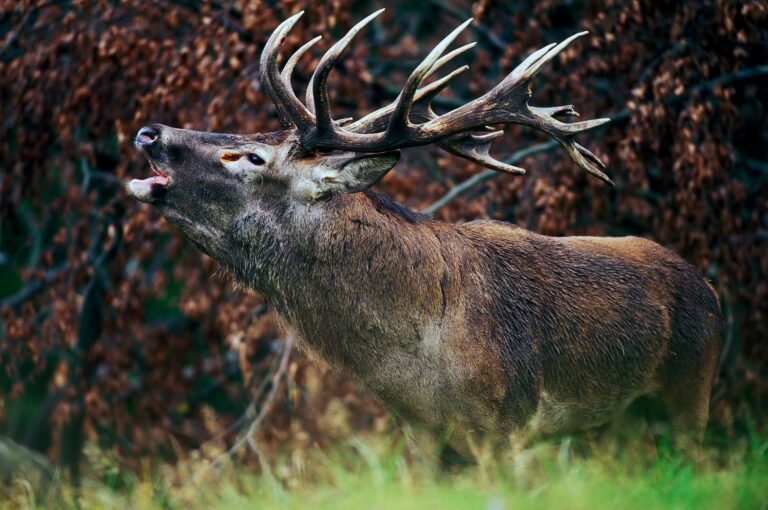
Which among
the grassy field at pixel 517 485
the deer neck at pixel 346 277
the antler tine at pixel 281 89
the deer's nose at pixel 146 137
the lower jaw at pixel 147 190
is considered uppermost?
the antler tine at pixel 281 89

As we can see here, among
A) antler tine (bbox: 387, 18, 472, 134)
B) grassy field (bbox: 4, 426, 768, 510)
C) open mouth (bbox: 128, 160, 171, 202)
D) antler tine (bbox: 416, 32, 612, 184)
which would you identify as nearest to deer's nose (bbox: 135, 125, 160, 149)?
open mouth (bbox: 128, 160, 171, 202)

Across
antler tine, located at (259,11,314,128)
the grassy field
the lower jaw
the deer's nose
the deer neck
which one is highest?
antler tine, located at (259,11,314,128)

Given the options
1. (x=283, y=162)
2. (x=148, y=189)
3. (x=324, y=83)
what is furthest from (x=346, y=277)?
(x=148, y=189)

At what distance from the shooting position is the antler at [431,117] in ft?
15.2

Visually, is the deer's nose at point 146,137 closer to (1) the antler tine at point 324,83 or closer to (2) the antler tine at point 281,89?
(2) the antler tine at point 281,89

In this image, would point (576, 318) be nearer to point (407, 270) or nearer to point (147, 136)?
point (407, 270)

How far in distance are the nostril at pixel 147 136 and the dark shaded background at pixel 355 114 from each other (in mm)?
1835

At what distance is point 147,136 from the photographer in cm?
469

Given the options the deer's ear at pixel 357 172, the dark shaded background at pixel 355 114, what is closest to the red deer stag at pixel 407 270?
the deer's ear at pixel 357 172

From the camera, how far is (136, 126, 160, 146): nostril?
4.67m

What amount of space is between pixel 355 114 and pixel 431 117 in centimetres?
247

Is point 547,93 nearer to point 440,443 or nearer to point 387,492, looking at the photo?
point 440,443

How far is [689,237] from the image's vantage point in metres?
6.64

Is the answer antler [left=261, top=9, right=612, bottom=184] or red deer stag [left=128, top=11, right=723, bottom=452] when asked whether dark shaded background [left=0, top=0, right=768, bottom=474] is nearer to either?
red deer stag [left=128, top=11, right=723, bottom=452]
